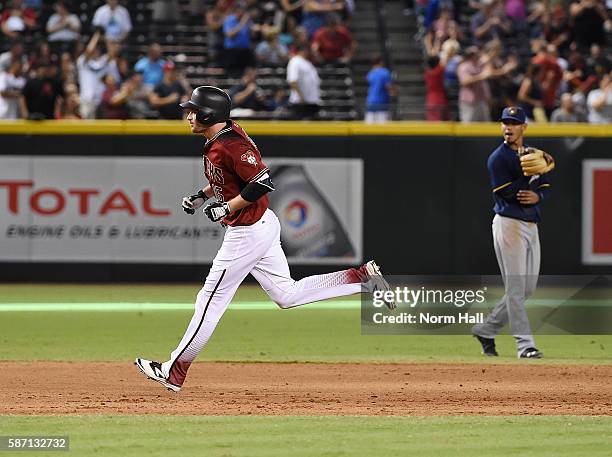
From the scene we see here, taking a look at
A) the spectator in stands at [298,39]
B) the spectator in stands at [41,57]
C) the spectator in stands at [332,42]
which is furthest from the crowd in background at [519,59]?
the spectator in stands at [41,57]

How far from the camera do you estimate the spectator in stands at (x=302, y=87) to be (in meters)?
20.7

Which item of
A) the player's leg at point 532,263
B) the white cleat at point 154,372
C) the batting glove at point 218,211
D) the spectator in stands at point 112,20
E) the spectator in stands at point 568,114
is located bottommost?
the white cleat at point 154,372

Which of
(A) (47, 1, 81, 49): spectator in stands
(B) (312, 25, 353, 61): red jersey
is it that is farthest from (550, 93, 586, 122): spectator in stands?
(A) (47, 1, 81, 49): spectator in stands

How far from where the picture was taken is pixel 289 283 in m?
10.6

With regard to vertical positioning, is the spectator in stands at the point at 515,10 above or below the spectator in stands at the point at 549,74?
above

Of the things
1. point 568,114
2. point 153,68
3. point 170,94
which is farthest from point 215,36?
point 568,114

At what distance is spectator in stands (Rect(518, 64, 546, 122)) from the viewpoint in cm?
2144

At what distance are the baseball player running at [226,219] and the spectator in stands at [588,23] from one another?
1539 cm

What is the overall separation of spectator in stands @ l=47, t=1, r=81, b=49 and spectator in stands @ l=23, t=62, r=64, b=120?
2862 mm

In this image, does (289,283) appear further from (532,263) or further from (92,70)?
(92,70)

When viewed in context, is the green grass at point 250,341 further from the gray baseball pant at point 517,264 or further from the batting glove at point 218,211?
the batting glove at point 218,211

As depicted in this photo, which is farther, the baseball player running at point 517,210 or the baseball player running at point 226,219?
the baseball player running at point 517,210

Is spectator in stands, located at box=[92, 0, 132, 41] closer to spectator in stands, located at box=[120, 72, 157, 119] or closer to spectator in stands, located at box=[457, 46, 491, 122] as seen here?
spectator in stands, located at box=[120, 72, 157, 119]

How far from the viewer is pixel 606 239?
2038cm
